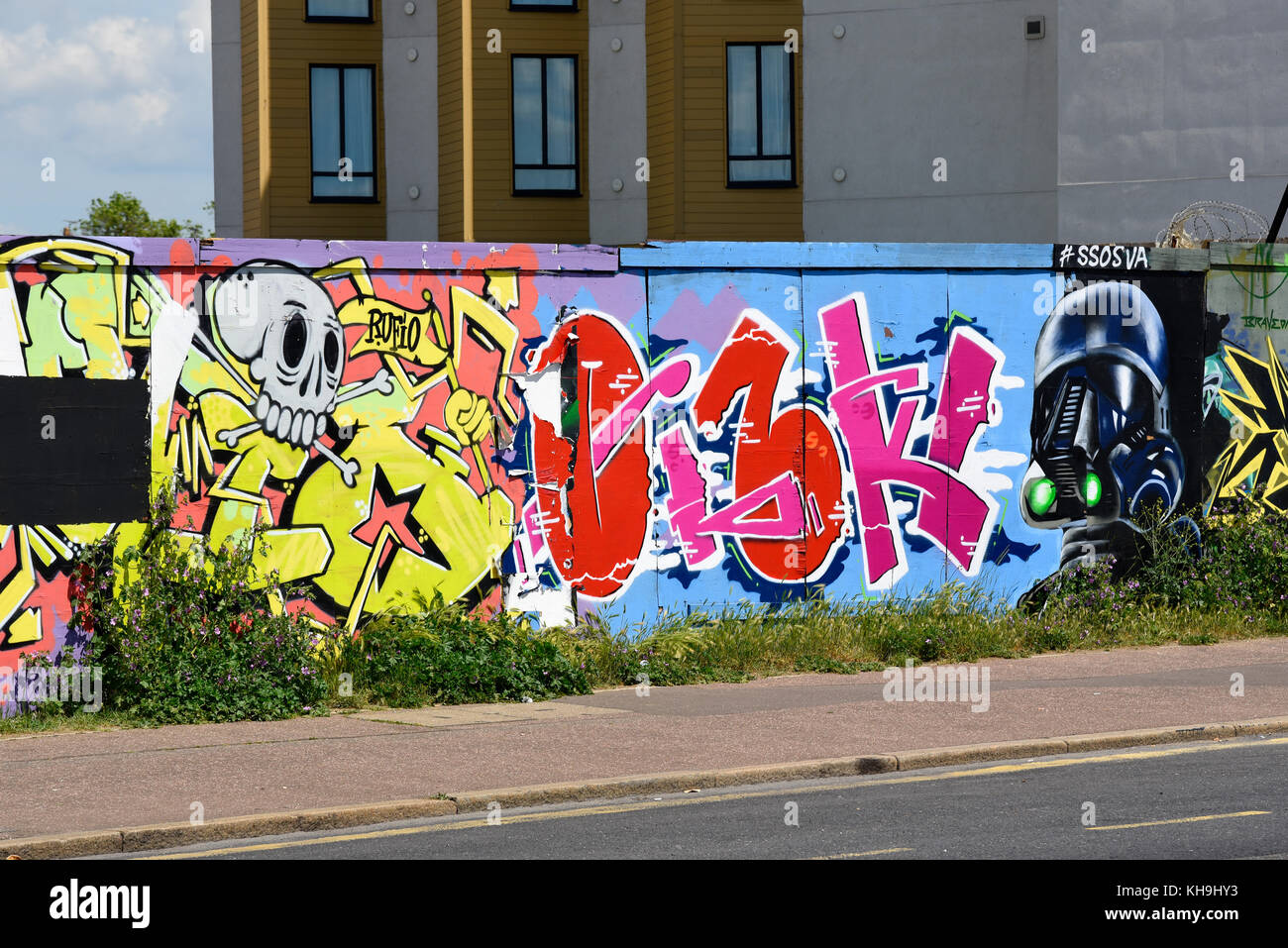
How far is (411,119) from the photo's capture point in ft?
105

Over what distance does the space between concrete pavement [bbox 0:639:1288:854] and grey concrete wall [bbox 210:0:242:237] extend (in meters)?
24.5

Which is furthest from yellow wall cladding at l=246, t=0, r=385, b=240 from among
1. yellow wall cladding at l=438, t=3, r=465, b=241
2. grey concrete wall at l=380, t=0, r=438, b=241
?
yellow wall cladding at l=438, t=3, r=465, b=241

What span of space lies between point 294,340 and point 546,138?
64.1 ft

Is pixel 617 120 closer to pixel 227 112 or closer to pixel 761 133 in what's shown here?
pixel 761 133

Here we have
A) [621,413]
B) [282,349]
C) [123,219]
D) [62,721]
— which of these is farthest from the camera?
[123,219]

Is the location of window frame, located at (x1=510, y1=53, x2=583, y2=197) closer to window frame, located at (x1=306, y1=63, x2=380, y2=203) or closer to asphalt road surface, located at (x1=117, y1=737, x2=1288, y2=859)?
window frame, located at (x1=306, y1=63, x2=380, y2=203)

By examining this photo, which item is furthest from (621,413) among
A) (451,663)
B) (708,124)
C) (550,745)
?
(708,124)

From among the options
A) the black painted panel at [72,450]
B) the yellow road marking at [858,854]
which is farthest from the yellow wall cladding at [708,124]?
the yellow road marking at [858,854]

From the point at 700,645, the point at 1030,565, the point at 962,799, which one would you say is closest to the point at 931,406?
the point at 1030,565

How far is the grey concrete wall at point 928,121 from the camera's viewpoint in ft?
90.6

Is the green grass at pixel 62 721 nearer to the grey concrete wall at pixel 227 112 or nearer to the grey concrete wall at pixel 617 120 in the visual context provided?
the grey concrete wall at pixel 617 120

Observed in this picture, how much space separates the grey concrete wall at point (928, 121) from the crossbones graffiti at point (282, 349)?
57.8ft

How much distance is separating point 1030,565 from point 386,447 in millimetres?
6416

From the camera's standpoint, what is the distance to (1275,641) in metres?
15.1
